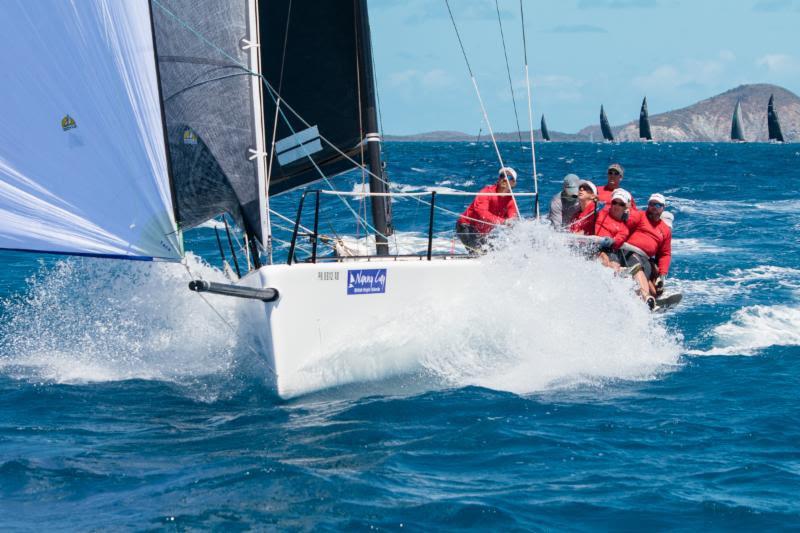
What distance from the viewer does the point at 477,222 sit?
30.1ft

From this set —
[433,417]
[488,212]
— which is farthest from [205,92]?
[488,212]

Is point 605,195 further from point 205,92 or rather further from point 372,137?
point 205,92

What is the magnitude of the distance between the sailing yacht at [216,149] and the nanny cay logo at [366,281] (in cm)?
1

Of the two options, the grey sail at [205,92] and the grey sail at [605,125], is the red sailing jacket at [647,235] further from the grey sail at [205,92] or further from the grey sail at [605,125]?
the grey sail at [605,125]

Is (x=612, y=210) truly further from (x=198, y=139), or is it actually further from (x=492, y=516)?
(x=492, y=516)

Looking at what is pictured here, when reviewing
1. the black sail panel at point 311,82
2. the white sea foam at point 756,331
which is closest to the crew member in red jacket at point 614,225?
the white sea foam at point 756,331

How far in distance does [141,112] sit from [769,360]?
18.3 feet

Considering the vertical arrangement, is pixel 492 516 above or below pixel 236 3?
below

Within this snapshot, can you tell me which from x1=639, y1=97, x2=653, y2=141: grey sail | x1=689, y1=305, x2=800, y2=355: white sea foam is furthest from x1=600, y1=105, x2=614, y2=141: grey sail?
x1=689, y1=305, x2=800, y2=355: white sea foam

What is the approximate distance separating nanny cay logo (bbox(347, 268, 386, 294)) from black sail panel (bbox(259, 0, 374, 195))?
1733 millimetres

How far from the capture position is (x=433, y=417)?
257 inches

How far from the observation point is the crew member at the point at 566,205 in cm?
933

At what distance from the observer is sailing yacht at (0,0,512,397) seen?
5938mm

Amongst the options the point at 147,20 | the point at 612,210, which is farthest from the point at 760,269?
the point at 147,20
